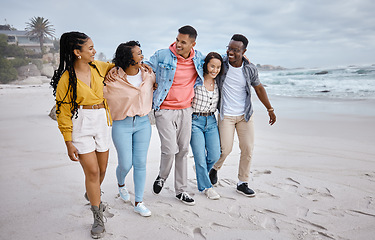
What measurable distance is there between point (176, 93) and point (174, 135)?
1.61 ft

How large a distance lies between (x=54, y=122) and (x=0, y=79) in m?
21.8

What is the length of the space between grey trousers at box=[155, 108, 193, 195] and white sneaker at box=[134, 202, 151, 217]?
0.54 metres

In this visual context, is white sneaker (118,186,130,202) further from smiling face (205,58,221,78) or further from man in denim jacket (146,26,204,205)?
smiling face (205,58,221,78)

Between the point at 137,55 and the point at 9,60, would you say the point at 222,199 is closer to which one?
the point at 137,55

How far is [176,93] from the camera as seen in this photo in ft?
10.3

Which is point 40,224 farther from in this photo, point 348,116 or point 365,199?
point 348,116

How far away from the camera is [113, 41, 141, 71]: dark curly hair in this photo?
112 inches

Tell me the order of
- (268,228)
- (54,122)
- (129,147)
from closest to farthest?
(268,228), (129,147), (54,122)

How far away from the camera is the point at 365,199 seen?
3336 millimetres

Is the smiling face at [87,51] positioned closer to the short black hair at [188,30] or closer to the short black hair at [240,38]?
the short black hair at [188,30]

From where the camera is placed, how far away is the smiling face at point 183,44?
10.2ft

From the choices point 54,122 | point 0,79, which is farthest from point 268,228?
point 0,79

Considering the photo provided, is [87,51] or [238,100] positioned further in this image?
[238,100]

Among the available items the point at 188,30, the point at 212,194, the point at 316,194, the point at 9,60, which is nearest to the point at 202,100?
the point at 188,30
